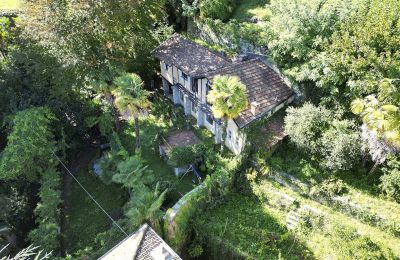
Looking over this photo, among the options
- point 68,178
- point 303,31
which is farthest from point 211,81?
point 68,178

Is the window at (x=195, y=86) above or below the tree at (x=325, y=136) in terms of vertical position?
above

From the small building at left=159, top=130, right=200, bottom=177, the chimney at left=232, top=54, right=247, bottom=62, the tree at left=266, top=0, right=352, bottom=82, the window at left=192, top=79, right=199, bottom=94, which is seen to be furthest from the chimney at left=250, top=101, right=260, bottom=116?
the small building at left=159, top=130, right=200, bottom=177

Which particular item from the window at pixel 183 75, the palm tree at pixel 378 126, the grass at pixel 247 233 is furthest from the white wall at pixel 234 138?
the palm tree at pixel 378 126

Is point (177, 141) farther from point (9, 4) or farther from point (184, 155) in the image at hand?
point (9, 4)

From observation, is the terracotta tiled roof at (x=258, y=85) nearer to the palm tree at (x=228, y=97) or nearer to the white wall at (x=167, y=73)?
the palm tree at (x=228, y=97)

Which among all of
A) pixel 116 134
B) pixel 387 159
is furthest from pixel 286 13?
pixel 116 134

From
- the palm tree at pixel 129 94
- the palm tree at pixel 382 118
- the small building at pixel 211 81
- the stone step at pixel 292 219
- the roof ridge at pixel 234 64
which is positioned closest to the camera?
the palm tree at pixel 382 118
